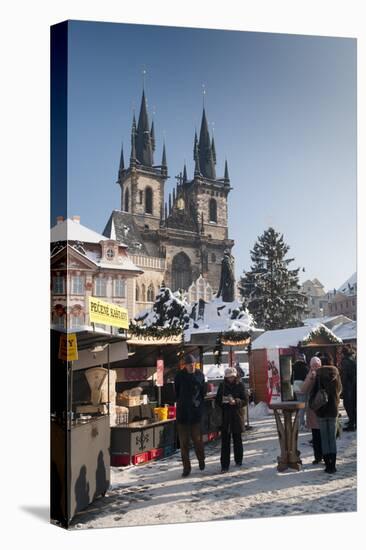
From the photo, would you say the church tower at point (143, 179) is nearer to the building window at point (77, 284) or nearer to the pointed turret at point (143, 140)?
the pointed turret at point (143, 140)

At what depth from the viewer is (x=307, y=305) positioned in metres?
11.4

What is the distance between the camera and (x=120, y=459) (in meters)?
10.2

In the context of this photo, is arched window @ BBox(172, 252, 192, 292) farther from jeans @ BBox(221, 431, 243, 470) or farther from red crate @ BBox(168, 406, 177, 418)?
jeans @ BBox(221, 431, 243, 470)

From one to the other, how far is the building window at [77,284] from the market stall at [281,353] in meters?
3.07

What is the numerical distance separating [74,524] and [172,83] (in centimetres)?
543

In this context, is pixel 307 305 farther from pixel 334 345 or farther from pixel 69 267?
pixel 69 267

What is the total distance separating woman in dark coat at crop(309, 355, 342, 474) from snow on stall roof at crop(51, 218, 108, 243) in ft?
11.7

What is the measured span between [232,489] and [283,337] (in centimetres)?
252

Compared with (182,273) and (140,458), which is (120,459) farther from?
(182,273)

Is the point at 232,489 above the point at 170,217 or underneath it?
underneath

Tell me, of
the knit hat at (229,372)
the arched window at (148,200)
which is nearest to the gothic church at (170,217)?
the arched window at (148,200)

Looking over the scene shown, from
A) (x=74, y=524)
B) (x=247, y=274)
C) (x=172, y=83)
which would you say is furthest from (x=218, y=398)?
(x=172, y=83)

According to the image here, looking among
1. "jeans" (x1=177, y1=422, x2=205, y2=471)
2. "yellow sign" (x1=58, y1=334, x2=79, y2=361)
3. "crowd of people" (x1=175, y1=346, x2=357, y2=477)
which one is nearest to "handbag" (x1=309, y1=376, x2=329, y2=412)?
"crowd of people" (x1=175, y1=346, x2=357, y2=477)

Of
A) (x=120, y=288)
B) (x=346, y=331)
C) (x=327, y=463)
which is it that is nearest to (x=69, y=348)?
(x=120, y=288)
